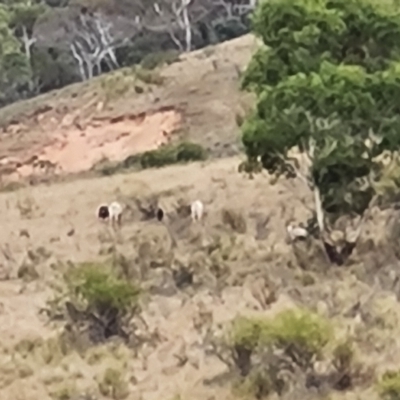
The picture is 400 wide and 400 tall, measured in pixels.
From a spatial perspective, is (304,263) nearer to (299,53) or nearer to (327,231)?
(327,231)

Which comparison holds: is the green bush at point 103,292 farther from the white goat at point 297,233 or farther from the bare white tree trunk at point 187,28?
the bare white tree trunk at point 187,28

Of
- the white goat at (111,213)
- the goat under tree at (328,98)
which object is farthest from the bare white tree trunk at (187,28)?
the goat under tree at (328,98)

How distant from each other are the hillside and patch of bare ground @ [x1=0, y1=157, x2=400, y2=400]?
28mm

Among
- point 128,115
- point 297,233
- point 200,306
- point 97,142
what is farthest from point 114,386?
point 128,115

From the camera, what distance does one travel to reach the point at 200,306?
16.2 m

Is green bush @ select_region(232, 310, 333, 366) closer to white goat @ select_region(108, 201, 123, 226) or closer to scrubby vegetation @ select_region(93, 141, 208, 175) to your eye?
white goat @ select_region(108, 201, 123, 226)

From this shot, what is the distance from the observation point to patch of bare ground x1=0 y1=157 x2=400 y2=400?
13.4 meters

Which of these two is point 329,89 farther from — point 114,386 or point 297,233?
point 114,386

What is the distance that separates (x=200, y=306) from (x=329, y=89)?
3433 mm

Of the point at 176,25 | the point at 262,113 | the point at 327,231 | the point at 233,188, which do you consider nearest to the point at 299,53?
the point at 262,113

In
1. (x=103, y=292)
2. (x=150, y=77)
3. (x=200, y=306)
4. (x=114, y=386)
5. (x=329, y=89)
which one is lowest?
(x=150, y=77)

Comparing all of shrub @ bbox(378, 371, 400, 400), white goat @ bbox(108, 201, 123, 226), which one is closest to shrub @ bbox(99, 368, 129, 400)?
shrub @ bbox(378, 371, 400, 400)

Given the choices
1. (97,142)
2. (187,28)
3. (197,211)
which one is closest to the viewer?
(197,211)

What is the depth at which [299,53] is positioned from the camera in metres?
16.9
